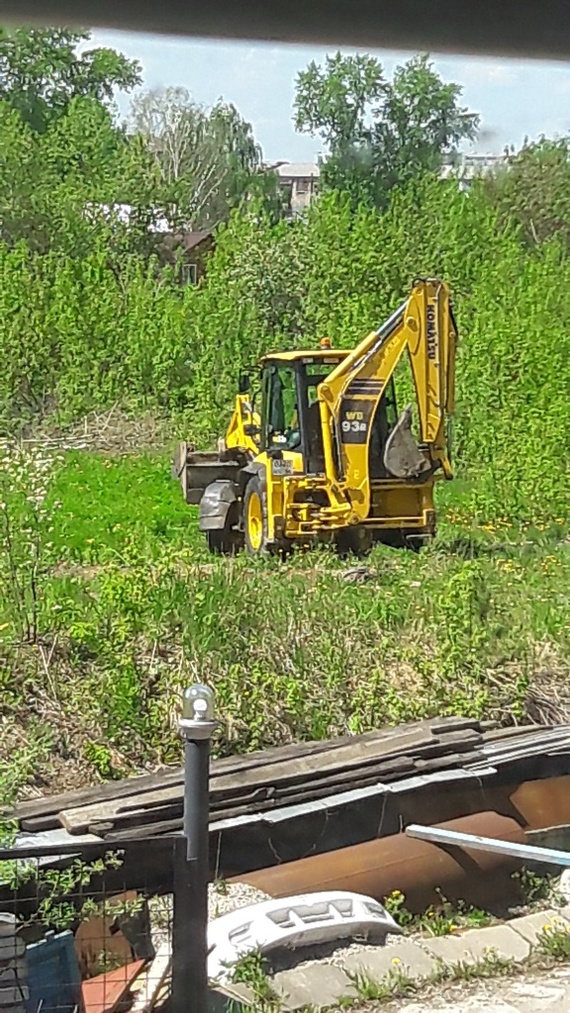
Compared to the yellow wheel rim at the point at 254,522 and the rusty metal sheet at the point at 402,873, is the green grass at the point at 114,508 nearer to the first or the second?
the yellow wheel rim at the point at 254,522

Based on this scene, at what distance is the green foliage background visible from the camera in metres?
1.35

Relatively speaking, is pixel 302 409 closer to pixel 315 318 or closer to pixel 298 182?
pixel 315 318

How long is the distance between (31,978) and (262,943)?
0.89 feet

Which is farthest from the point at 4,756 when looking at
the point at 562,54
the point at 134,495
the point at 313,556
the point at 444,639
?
the point at 562,54

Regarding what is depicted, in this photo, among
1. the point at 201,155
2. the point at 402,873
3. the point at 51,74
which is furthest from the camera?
the point at 402,873

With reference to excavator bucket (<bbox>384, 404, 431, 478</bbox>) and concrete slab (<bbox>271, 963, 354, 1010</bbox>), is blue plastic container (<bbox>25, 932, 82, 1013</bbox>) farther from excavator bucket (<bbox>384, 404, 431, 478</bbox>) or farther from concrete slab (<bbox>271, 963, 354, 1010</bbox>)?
excavator bucket (<bbox>384, 404, 431, 478</bbox>)

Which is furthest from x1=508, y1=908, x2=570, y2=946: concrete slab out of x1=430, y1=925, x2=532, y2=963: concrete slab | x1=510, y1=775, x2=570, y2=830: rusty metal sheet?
x1=510, y1=775, x2=570, y2=830: rusty metal sheet

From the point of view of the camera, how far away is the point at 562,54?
566mm

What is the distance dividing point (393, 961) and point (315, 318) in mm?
830

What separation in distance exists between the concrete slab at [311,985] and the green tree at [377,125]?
96cm

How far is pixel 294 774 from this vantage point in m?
1.45

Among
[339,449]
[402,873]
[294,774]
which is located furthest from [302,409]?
[402,873]

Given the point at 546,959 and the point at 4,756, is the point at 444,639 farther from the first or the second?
the point at 4,756

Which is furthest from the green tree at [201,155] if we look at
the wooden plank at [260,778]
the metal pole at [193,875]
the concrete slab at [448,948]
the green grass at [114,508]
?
the concrete slab at [448,948]
